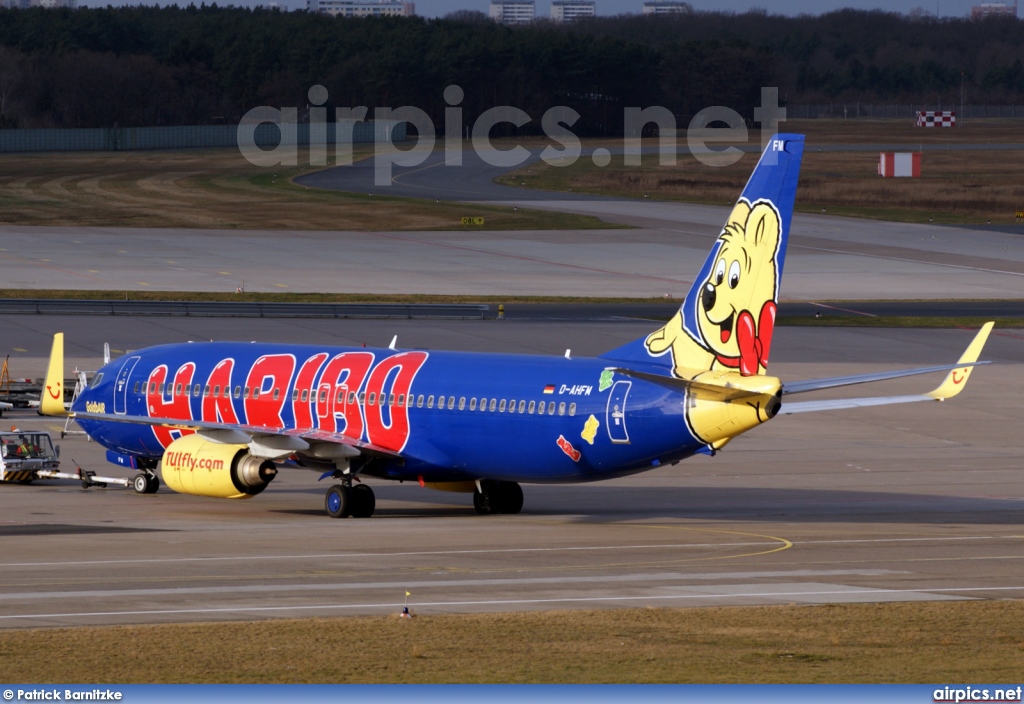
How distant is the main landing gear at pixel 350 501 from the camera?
36750mm

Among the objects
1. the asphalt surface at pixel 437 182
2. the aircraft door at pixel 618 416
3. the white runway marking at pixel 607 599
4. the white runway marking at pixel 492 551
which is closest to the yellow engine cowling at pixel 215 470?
the white runway marking at pixel 492 551

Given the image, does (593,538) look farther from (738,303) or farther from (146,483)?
(146,483)

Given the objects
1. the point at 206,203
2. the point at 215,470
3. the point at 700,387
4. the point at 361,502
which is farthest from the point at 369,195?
the point at 700,387

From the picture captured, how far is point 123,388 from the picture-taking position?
42312 millimetres

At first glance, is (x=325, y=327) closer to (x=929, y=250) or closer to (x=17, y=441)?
(x=17, y=441)

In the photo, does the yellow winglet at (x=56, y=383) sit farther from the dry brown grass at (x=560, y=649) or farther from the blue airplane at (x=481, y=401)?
the dry brown grass at (x=560, y=649)

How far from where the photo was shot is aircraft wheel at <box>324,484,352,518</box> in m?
36.8

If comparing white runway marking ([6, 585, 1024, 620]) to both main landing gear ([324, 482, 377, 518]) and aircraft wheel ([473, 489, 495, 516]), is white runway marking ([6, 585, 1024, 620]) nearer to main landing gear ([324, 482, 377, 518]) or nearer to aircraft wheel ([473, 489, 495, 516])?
main landing gear ([324, 482, 377, 518])

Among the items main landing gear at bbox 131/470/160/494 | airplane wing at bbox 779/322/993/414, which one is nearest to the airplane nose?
airplane wing at bbox 779/322/993/414

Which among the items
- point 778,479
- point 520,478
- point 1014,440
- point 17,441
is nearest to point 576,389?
point 520,478

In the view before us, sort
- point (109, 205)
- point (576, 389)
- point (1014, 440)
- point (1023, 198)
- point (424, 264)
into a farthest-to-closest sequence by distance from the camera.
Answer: point (1023, 198) → point (109, 205) → point (424, 264) → point (1014, 440) → point (576, 389)

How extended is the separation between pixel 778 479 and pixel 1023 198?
111 meters

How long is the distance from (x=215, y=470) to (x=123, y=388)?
7.25 meters

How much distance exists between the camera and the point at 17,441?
4416 cm
